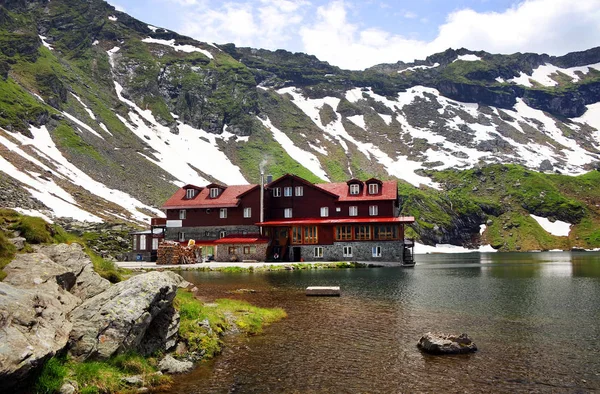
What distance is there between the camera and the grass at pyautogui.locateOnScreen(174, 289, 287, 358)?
1874 centimetres

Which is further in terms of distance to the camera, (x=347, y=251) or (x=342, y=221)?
(x=342, y=221)

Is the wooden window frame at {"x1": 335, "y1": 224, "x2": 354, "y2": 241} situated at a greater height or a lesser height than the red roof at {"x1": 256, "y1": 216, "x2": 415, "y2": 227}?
lesser

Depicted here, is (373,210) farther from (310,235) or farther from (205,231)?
(205,231)

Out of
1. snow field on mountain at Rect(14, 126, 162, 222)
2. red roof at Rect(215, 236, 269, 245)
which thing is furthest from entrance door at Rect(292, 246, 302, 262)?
snow field on mountain at Rect(14, 126, 162, 222)

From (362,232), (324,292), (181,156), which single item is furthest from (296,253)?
(181,156)

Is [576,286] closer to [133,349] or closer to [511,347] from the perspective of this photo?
[511,347]

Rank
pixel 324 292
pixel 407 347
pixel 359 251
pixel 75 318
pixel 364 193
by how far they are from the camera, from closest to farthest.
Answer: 1. pixel 75 318
2. pixel 407 347
3. pixel 324 292
4. pixel 359 251
5. pixel 364 193

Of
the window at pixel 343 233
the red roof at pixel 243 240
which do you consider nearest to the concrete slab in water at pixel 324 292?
the window at pixel 343 233

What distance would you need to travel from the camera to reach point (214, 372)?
16.4 m

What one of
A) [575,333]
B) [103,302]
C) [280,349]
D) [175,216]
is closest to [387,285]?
[575,333]

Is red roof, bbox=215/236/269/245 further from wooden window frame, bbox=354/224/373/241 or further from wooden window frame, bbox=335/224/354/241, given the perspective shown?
wooden window frame, bbox=354/224/373/241

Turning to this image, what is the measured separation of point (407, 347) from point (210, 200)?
68.8m

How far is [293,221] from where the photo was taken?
77.4m

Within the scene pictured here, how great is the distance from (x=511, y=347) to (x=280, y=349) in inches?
386
